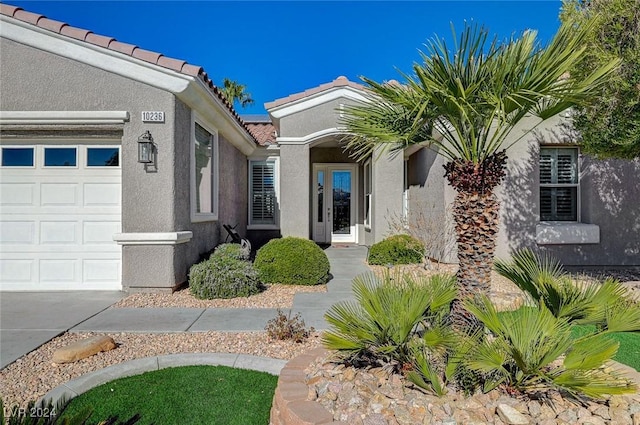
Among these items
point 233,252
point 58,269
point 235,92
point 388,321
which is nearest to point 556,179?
point 233,252

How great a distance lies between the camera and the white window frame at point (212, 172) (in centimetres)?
816

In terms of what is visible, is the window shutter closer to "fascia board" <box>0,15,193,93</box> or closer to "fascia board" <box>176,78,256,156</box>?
"fascia board" <box>176,78,256,156</box>

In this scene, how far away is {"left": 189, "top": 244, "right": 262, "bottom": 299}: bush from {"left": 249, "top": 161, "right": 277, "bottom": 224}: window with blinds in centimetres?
674

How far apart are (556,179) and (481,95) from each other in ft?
26.8

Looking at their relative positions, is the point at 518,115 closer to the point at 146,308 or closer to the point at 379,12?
the point at 146,308

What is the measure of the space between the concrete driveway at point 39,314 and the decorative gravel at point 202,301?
0.41m

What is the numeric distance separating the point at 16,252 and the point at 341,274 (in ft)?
22.5

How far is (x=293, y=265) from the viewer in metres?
7.98

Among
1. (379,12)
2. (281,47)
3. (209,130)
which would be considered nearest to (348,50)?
(281,47)

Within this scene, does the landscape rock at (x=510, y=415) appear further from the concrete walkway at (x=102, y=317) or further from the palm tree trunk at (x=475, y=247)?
the concrete walkway at (x=102, y=317)

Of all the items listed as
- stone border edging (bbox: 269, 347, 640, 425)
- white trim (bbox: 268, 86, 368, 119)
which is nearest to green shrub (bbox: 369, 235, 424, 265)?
white trim (bbox: 268, 86, 368, 119)

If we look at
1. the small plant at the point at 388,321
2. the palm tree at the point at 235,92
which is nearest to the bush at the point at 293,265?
the small plant at the point at 388,321

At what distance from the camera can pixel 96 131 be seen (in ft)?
23.8

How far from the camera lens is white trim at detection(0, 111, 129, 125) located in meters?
7.06
